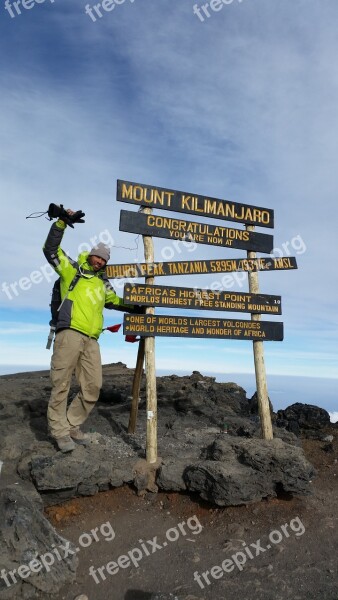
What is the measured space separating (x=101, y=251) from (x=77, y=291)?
76 centimetres

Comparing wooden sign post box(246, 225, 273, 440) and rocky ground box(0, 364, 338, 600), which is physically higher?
wooden sign post box(246, 225, 273, 440)

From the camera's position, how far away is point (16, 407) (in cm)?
997

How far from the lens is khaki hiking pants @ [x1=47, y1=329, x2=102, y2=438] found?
7277 millimetres

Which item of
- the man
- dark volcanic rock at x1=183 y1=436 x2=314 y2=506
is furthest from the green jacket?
dark volcanic rock at x1=183 y1=436 x2=314 y2=506

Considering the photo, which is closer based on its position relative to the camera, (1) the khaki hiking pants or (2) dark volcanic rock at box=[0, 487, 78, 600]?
(2) dark volcanic rock at box=[0, 487, 78, 600]

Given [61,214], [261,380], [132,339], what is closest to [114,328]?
[132,339]

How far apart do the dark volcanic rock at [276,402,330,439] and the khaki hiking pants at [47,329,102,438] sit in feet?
21.8

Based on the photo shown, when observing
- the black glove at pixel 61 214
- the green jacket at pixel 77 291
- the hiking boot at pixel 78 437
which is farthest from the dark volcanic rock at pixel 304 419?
the black glove at pixel 61 214

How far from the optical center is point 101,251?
7582 millimetres

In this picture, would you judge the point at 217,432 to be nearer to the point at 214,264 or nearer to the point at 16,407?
the point at 214,264

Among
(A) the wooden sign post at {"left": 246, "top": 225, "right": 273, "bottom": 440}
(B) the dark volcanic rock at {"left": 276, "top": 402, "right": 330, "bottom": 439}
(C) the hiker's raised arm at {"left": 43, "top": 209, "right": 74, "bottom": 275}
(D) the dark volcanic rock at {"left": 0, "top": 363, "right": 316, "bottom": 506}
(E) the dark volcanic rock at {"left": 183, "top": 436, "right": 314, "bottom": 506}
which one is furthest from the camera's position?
(B) the dark volcanic rock at {"left": 276, "top": 402, "right": 330, "bottom": 439}

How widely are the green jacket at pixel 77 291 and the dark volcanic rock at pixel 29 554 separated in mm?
2618

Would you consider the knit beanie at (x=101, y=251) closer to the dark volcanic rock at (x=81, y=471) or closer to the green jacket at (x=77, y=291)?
the green jacket at (x=77, y=291)

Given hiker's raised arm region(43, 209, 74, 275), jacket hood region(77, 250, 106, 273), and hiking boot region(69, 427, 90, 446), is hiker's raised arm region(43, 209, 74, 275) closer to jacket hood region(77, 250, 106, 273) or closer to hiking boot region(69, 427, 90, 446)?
jacket hood region(77, 250, 106, 273)
